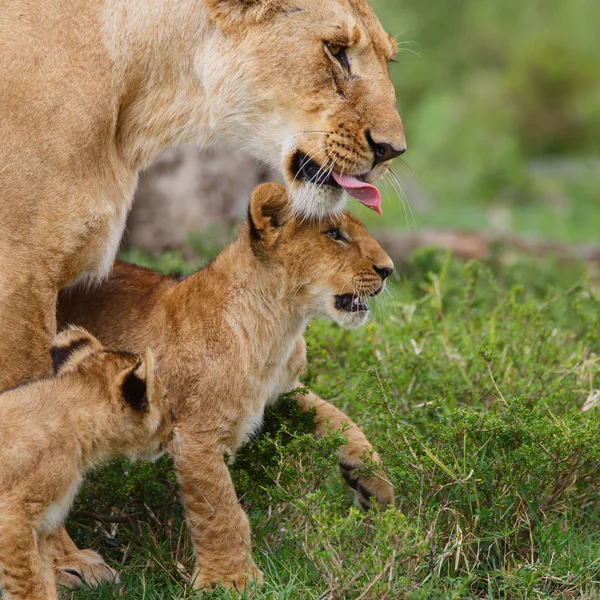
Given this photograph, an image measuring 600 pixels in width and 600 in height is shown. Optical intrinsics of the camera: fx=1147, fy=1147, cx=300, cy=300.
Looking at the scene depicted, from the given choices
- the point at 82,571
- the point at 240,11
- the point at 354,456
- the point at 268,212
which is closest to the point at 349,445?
the point at 354,456

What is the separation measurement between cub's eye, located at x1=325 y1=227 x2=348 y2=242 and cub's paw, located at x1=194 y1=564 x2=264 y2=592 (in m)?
1.18

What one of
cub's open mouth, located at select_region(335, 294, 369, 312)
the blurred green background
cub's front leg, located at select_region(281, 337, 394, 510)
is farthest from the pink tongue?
the blurred green background

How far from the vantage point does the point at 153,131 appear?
414 cm

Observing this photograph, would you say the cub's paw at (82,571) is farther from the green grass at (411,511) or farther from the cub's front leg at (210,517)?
the cub's front leg at (210,517)

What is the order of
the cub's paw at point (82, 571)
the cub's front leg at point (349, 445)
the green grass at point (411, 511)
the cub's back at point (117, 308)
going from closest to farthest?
the green grass at point (411, 511) → the cub's paw at point (82, 571) → the cub's back at point (117, 308) → the cub's front leg at point (349, 445)

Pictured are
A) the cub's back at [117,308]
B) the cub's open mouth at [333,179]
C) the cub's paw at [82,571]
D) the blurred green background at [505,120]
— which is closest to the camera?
the cub's paw at [82,571]

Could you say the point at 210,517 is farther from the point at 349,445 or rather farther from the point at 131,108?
the point at 131,108

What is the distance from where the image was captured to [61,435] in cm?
346

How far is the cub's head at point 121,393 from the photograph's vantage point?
11.6 ft

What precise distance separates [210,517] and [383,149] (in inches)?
55.3

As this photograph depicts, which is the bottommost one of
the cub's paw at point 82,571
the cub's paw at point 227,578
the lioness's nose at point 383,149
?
the cub's paw at point 82,571

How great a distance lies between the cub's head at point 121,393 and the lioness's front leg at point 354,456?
Answer: 2.74ft

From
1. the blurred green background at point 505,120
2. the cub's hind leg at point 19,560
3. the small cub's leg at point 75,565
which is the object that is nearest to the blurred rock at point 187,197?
the blurred green background at point 505,120

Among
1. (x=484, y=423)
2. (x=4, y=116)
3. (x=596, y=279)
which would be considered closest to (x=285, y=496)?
(x=484, y=423)
